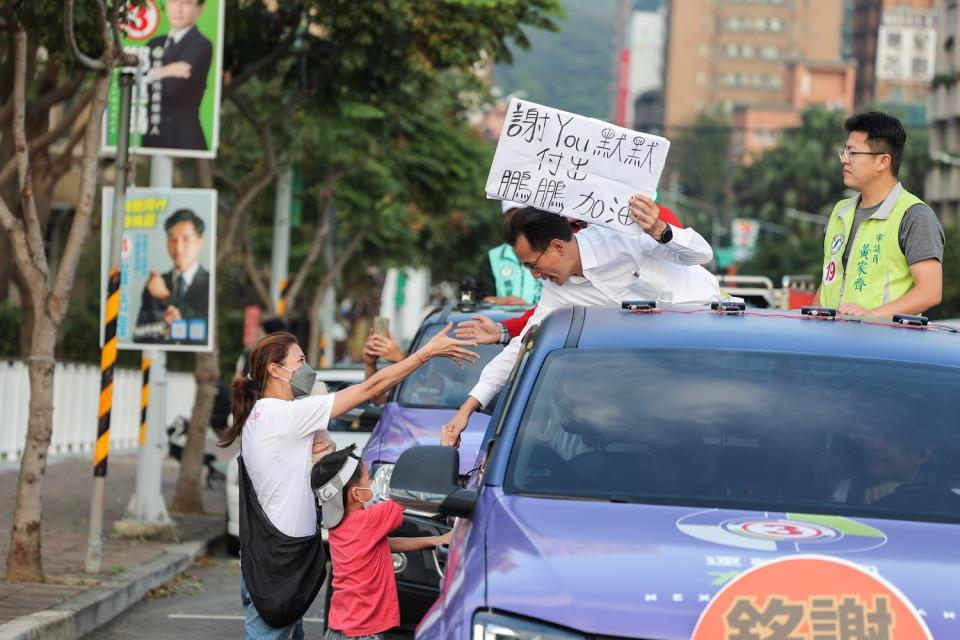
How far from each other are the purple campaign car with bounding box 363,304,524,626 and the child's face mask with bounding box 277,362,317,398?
1.80 ft

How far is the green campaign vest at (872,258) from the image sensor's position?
7254 mm

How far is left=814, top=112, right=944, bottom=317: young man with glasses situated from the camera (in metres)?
7.11

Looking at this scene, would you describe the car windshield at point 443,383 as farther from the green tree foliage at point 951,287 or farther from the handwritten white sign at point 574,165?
the green tree foliage at point 951,287

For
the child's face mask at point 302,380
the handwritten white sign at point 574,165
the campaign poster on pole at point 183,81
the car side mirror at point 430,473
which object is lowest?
the car side mirror at point 430,473

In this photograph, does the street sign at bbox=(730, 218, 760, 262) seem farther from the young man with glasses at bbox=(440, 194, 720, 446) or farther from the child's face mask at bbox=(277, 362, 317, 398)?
the child's face mask at bbox=(277, 362, 317, 398)

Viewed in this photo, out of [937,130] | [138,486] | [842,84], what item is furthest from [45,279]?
[842,84]

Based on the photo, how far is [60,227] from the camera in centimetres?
3428

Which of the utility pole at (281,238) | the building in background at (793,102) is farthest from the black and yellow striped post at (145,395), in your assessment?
the building in background at (793,102)

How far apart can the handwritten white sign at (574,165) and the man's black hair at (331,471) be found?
159 centimetres

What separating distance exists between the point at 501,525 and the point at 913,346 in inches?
63.3

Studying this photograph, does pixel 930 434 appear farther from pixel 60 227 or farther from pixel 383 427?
pixel 60 227

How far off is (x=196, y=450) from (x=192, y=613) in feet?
19.6

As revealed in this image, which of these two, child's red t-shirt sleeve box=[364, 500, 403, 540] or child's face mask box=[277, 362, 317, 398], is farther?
child's face mask box=[277, 362, 317, 398]

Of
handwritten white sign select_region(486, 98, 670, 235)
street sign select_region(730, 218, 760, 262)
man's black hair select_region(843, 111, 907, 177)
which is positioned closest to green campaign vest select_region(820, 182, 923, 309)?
man's black hair select_region(843, 111, 907, 177)
